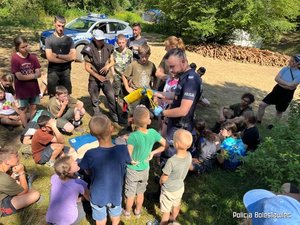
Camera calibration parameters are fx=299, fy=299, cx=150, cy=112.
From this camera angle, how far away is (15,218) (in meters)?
3.79

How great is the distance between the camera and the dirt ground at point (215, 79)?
785 cm

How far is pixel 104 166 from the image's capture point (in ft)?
10.1

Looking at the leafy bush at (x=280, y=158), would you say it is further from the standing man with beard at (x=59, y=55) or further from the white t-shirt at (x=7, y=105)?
the white t-shirt at (x=7, y=105)

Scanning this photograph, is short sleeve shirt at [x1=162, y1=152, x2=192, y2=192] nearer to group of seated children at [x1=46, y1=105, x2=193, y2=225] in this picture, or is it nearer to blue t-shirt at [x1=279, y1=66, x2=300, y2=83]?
group of seated children at [x1=46, y1=105, x2=193, y2=225]

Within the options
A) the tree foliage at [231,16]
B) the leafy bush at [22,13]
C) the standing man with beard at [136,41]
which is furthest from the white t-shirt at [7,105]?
the leafy bush at [22,13]

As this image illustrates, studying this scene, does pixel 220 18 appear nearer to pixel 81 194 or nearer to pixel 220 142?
pixel 220 142

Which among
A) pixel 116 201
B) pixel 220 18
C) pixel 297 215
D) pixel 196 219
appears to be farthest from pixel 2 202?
pixel 220 18

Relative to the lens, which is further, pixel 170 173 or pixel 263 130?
pixel 263 130

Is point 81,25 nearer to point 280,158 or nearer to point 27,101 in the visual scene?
point 27,101

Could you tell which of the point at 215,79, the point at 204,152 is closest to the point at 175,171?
the point at 204,152

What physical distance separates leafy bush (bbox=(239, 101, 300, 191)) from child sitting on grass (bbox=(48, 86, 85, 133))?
332 centimetres

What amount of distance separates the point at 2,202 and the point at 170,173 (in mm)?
2134

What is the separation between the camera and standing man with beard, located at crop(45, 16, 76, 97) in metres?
5.48

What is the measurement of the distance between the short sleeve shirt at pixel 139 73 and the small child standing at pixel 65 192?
2741 millimetres
